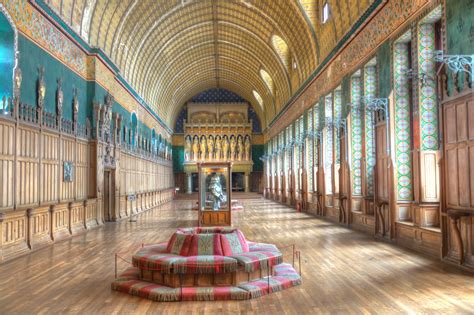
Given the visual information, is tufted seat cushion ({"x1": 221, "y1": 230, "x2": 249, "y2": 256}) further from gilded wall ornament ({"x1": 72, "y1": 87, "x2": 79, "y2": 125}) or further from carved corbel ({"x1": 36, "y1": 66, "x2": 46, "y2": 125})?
gilded wall ornament ({"x1": 72, "y1": 87, "x2": 79, "y2": 125})

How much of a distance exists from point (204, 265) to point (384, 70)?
8469 mm

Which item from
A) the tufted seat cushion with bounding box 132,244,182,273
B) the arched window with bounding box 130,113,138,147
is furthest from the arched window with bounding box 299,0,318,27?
the tufted seat cushion with bounding box 132,244,182,273

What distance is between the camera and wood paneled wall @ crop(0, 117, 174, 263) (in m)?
10.0

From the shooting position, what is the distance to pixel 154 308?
592 centimetres

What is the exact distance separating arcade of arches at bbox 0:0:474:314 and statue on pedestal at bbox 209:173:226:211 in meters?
0.30

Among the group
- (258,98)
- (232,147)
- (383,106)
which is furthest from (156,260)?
(232,147)

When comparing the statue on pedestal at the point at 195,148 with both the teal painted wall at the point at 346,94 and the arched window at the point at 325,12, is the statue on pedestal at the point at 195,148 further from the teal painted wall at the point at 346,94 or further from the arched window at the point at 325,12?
the teal painted wall at the point at 346,94

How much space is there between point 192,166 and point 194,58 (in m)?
14.7

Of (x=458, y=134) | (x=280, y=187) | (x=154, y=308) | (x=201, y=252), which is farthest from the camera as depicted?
(x=280, y=187)

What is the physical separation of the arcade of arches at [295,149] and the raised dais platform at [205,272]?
14 centimetres

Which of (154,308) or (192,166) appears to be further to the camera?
(192,166)

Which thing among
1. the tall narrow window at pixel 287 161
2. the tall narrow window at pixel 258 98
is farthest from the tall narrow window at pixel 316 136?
the tall narrow window at pixel 258 98

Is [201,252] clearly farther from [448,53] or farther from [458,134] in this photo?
[448,53]

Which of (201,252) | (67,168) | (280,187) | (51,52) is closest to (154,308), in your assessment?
(201,252)
